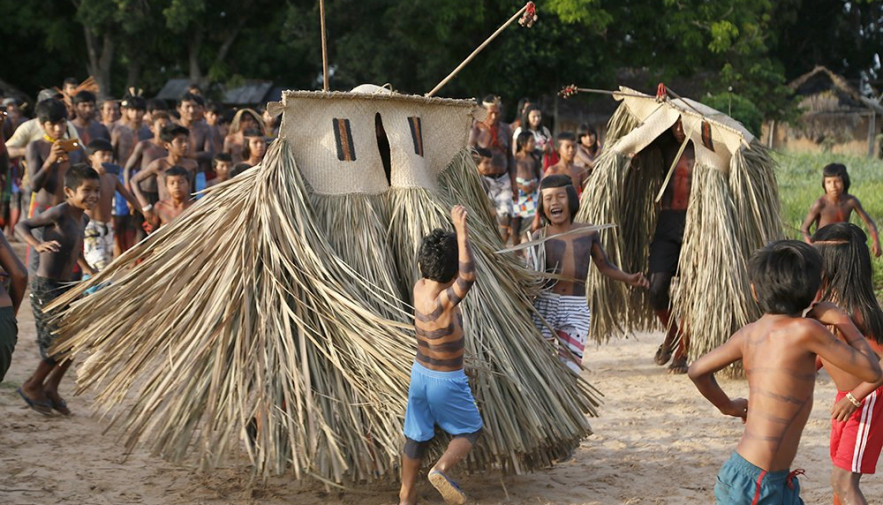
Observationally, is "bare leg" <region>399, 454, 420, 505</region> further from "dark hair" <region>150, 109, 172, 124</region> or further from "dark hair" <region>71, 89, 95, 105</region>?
"dark hair" <region>71, 89, 95, 105</region>

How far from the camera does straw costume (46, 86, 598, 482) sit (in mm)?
4000

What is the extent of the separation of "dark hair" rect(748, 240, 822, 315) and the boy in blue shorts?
111cm

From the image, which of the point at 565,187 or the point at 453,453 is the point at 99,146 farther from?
the point at 453,453

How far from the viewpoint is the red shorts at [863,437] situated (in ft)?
12.0

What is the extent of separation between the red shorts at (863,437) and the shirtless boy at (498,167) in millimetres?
6827

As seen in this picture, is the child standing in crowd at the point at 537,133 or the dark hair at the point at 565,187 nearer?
the dark hair at the point at 565,187

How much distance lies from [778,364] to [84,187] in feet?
12.6

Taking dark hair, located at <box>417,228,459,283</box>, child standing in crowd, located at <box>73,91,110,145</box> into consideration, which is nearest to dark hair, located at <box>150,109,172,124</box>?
child standing in crowd, located at <box>73,91,110,145</box>

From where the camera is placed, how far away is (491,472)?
4590 millimetres

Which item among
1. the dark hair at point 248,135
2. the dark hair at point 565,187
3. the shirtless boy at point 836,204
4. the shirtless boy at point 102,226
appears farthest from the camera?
the dark hair at point 248,135

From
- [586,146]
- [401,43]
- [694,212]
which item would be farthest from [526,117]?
[401,43]

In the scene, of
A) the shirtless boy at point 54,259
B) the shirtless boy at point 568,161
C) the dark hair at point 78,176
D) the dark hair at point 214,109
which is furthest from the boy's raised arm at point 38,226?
the dark hair at point 214,109

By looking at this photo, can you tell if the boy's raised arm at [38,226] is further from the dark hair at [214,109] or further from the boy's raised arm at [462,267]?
the dark hair at [214,109]

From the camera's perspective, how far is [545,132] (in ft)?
37.3
